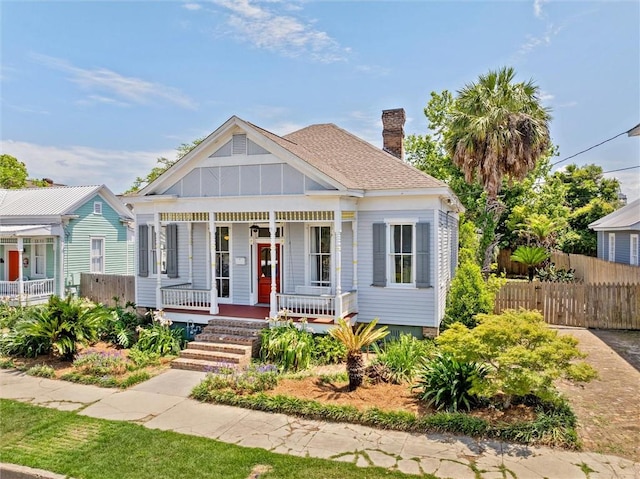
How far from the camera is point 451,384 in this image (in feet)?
25.1

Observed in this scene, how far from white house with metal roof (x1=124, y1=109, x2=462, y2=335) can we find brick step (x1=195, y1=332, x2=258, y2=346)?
1015mm

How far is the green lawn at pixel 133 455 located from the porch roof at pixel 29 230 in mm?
14325

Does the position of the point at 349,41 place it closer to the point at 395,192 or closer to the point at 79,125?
the point at 395,192

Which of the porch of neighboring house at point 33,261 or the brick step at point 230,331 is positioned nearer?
the brick step at point 230,331

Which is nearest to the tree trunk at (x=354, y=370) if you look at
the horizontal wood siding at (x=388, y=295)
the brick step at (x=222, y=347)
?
the brick step at (x=222, y=347)

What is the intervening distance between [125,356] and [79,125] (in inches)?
441

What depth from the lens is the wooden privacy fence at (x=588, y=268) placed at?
17328 millimetres

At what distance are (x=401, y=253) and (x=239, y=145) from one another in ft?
19.4

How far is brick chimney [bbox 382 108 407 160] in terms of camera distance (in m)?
16.4

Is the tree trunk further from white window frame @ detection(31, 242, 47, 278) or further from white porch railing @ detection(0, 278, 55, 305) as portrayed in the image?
white window frame @ detection(31, 242, 47, 278)

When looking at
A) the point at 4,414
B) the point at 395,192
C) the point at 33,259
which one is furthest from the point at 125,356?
the point at 33,259

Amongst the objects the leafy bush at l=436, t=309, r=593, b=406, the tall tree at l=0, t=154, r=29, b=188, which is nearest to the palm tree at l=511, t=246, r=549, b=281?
the leafy bush at l=436, t=309, r=593, b=406

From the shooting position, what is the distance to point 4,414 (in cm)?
788

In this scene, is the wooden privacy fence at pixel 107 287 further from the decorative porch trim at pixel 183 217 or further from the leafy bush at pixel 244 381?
the leafy bush at pixel 244 381
